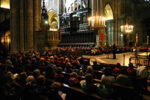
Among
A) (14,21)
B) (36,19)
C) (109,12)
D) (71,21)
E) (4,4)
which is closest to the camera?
(14,21)

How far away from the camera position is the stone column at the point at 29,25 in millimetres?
15606

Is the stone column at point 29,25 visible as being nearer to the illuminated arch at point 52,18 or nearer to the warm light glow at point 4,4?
the warm light glow at point 4,4

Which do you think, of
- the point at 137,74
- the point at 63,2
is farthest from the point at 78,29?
the point at 137,74

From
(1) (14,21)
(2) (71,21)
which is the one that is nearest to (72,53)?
(1) (14,21)

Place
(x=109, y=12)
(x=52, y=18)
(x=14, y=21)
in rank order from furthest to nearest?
(x=52, y=18) → (x=109, y=12) → (x=14, y=21)

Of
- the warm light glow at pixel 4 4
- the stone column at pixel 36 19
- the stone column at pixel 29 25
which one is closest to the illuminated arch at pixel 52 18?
the warm light glow at pixel 4 4

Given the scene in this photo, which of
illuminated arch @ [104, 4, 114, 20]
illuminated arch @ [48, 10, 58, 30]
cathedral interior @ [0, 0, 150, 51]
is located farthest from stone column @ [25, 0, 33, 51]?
illuminated arch @ [104, 4, 114, 20]

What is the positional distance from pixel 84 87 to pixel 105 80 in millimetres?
724

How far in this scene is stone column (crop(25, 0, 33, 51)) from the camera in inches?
614

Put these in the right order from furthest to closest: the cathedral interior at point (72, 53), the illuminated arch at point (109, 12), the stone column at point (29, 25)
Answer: the illuminated arch at point (109, 12) < the stone column at point (29, 25) < the cathedral interior at point (72, 53)

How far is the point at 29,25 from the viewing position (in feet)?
51.3

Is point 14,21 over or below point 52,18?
below

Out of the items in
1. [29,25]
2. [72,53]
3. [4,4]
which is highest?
[4,4]

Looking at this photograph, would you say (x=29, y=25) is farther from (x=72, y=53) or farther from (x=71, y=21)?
(x=71, y=21)
